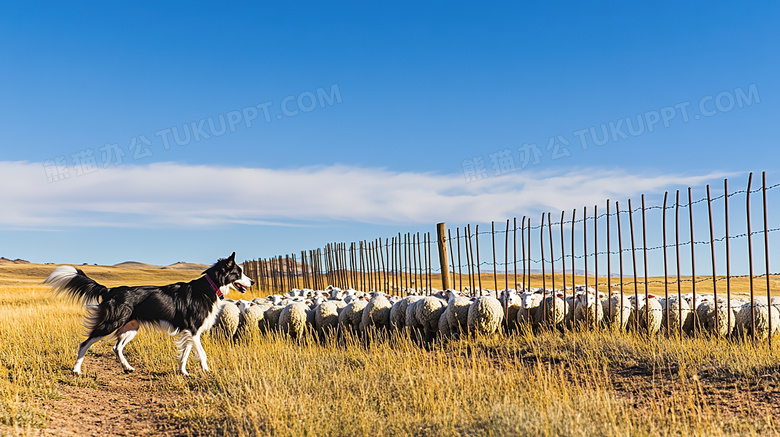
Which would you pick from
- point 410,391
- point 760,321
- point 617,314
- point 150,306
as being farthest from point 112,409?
point 760,321

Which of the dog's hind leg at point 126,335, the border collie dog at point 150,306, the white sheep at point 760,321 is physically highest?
the border collie dog at point 150,306

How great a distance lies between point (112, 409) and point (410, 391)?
356 cm

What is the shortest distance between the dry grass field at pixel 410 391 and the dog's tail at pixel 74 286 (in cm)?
110

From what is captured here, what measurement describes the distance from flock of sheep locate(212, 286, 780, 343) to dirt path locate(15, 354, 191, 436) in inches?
92.7

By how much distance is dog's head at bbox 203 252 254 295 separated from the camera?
848 cm

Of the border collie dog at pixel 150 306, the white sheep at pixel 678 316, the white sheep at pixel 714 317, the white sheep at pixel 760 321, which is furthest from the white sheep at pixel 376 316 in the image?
the white sheep at pixel 760 321

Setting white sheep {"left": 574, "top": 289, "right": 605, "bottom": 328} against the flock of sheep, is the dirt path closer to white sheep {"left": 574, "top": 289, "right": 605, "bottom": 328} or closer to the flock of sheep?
the flock of sheep

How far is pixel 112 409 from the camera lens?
23.4ft

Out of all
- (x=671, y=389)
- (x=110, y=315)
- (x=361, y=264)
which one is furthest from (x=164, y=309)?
(x=361, y=264)

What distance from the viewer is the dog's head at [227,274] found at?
848 cm

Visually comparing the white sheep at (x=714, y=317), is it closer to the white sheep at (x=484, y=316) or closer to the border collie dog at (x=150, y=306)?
the white sheep at (x=484, y=316)

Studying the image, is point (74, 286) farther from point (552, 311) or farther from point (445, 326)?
point (552, 311)

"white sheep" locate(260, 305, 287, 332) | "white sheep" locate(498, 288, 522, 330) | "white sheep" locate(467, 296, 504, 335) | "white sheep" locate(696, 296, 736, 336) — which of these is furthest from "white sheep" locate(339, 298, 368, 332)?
"white sheep" locate(696, 296, 736, 336)

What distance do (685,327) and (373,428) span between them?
24.5ft
